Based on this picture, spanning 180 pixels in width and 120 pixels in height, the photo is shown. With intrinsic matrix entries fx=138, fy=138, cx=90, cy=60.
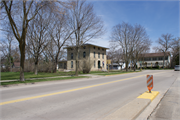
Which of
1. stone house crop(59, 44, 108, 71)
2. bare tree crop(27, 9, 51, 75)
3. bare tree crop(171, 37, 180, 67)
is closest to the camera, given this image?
bare tree crop(27, 9, 51, 75)

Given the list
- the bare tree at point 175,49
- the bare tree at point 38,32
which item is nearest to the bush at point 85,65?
the bare tree at point 38,32

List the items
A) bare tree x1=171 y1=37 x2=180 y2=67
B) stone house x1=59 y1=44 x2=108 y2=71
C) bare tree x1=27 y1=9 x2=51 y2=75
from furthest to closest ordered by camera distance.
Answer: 1. bare tree x1=171 y1=37 x2=180 y2=67
2. stone house x1=59 y1=44 x2=108 y2=71
3. bare tree x1=27 y1=9 x2=51 y2=75

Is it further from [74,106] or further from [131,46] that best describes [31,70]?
[74,106]

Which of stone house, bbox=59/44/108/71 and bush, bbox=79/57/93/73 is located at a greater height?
stone house, bbox=59/44/108/71

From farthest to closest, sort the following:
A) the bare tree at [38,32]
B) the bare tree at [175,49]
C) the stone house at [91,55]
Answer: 1. the bare tree at [175,49]
2. the stone house at [91,55]
3. the bare tree at [38,32]

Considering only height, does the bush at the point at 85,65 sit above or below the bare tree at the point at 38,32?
below

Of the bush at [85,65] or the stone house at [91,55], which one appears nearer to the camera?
the bush at [85,65]

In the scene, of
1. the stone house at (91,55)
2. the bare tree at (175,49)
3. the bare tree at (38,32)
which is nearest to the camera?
the bare tree at (38,32)

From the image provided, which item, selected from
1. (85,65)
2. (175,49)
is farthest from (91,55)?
(175,49)

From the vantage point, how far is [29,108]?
530cm

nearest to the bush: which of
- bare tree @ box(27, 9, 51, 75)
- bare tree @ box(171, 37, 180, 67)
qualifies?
bare tree @ box(27, 9, 51, 75)

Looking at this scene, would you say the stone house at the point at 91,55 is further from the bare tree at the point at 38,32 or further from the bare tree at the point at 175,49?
the bare tree at the point at 175,49

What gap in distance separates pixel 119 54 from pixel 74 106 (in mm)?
65200

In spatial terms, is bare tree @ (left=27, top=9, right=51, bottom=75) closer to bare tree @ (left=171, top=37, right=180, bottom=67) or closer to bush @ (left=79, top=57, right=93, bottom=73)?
bush @ (left=79, top=57, right=93, bottom=73)
